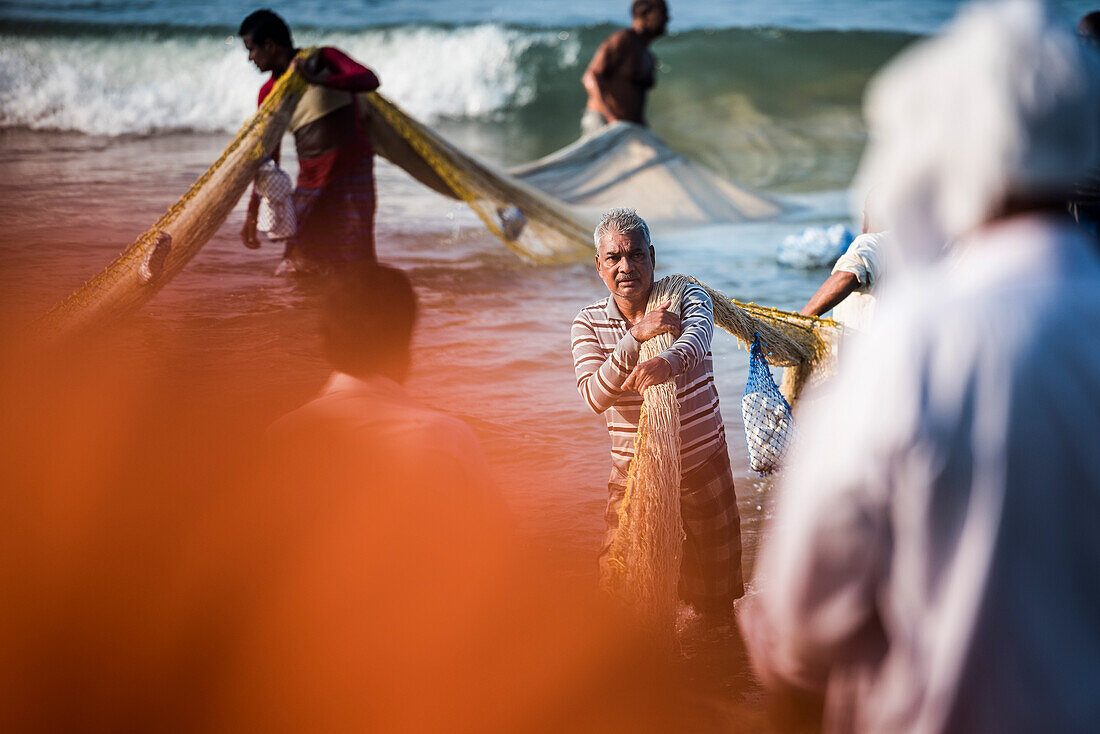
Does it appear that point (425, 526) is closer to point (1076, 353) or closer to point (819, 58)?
point (1076, 353)

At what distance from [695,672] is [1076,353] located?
198 centimetres

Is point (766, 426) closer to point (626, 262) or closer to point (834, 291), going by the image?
point (834, 291)

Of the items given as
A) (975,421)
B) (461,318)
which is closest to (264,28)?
(461,318)

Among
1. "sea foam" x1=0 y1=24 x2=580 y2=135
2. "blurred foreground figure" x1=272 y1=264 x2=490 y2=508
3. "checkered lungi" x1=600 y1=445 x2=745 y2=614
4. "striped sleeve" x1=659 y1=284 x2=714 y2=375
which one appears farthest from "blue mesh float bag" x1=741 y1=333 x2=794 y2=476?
"sea foam" x1=0 y1=24 x2=580 y2=135

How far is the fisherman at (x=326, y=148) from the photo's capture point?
5.13 m

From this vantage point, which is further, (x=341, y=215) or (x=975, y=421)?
(x=341, y=215)

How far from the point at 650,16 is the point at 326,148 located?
12.6 ft

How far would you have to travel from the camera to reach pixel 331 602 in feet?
5.96

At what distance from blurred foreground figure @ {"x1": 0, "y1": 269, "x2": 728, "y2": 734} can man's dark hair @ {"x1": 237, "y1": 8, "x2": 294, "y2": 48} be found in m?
3.51

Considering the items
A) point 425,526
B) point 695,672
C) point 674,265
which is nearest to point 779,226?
point 674,265

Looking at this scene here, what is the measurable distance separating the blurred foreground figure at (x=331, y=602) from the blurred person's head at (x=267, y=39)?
352cm

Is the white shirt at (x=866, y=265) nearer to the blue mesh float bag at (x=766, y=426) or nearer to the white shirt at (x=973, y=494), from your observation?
the blue mesh float bag at (x=766, y=426)

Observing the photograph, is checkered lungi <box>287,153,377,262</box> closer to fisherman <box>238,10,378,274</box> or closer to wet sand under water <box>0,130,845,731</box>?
fisherman <box>238,10,378,274</box>

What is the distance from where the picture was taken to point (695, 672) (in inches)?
107
